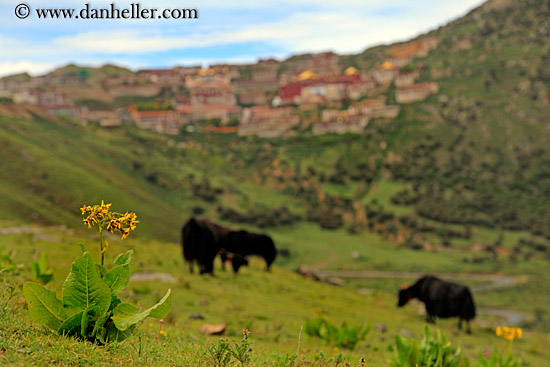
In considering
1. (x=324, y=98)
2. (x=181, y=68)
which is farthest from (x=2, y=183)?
(x=181, y=68)

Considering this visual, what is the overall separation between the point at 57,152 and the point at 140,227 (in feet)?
76.1

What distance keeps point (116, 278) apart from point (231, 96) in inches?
6151

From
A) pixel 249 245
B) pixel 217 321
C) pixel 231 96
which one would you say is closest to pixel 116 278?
pixel 217 321

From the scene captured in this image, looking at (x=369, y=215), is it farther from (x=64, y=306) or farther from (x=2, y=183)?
(x=64, y=306)

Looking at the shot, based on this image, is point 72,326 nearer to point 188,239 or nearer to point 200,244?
point 200,244

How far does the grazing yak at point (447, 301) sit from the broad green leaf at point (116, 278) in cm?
1928

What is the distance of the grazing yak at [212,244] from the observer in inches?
806

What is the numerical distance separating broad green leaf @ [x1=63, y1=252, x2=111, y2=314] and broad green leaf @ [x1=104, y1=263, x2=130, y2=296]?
0.53 feet

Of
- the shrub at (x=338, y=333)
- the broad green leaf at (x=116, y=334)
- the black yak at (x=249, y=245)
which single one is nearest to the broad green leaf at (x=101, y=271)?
the broad green leaf at (x=116, y=334)

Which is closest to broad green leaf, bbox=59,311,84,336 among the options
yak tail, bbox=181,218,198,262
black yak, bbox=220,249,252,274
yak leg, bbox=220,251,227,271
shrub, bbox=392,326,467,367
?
shrub, bbox=392,326,467,367

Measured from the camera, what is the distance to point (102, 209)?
5.46 metres

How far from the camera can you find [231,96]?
159m

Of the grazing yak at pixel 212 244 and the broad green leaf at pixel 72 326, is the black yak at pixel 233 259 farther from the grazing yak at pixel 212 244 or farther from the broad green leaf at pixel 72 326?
the broad green leaf at pixel 72 326

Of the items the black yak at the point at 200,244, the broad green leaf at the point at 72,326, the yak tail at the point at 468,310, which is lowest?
the yak tail at the point at 468,310
